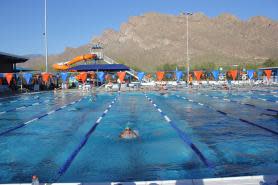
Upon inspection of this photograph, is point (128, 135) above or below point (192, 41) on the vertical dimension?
below

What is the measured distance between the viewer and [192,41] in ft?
422

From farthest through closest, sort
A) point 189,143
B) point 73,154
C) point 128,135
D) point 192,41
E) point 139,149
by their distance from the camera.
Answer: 1. point 192,41
2. point 128,135
3. point 189,143
4. point 139,149
5. point 73,154

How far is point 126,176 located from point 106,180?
1.18 feet

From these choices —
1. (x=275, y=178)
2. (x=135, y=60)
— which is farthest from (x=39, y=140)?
(x=135, y=60)

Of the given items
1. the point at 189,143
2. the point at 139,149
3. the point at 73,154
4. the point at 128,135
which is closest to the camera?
the point at 73,154

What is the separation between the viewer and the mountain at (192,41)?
111812 mm

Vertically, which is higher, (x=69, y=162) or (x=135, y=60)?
(x=135, y=60)

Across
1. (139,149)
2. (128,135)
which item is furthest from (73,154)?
(128,135)

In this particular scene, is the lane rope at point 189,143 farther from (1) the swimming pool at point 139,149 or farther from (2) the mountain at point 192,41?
(2) the mountain at point 192,41

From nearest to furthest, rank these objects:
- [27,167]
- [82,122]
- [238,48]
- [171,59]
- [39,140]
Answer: [27,167] < [39,140] < [82,122] < [171,59] < [238,48]

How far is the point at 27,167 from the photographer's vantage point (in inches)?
263

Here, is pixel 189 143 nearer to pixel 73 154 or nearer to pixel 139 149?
pixel 139 149

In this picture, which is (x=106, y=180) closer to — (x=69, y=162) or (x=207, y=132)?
(x=69, y=162)

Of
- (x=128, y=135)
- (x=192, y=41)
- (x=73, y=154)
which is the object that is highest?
(x=192, y=41)
